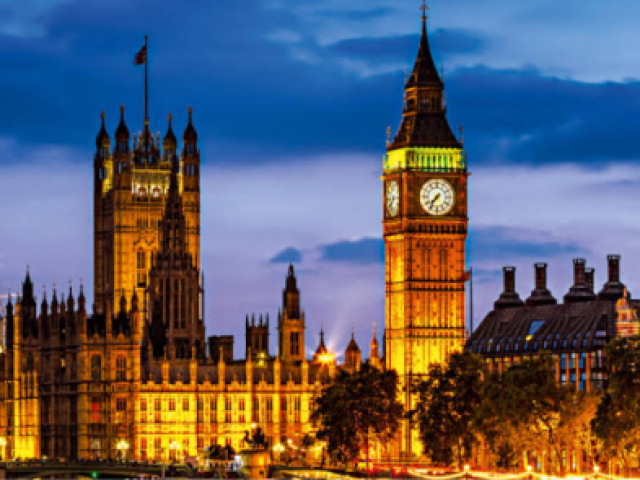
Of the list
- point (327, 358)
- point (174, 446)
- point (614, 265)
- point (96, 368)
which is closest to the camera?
point (614, 265)

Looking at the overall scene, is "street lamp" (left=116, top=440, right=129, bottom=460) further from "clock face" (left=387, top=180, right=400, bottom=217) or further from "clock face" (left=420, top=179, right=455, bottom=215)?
"clock face" (left=420, top=179, right=455, bottom=215)

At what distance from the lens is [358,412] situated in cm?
16950

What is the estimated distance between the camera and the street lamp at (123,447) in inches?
7146

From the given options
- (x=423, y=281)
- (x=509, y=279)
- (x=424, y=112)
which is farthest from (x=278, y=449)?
(x=424, y=112)

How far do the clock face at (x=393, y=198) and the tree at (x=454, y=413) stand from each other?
2753cm

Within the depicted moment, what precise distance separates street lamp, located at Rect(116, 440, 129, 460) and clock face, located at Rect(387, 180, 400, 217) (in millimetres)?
27353

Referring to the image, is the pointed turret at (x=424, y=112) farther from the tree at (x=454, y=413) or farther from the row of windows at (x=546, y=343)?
the tree at (x=454, y=413)

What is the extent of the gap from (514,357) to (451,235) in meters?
11.5

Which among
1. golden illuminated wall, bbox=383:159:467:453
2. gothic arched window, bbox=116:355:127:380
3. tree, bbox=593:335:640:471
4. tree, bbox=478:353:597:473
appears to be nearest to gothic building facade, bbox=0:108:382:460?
gothic arched window, bbox=116:355:127:380

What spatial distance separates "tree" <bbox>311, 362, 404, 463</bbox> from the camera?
16838 cm

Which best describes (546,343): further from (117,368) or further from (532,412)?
(532,412)

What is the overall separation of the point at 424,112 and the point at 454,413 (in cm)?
3475

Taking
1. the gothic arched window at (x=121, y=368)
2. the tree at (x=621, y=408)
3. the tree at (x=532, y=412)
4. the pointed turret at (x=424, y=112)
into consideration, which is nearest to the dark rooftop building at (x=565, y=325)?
the pointed turret at (x=424, y=112)

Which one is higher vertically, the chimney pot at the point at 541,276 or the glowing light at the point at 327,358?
the chimney pot at the point at 541,276
